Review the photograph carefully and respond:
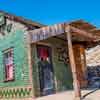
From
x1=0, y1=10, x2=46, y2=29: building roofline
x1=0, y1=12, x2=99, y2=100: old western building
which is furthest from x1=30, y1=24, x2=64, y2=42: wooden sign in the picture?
x1=0, y1=10, x2=46, y2=29: building roofline

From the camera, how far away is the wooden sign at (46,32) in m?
10.4

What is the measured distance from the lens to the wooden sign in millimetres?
10445

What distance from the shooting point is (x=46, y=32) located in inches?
440

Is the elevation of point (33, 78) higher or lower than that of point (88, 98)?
higher

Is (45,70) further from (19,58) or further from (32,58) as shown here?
(19,58)

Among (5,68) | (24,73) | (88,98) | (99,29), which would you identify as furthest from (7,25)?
(88,98)

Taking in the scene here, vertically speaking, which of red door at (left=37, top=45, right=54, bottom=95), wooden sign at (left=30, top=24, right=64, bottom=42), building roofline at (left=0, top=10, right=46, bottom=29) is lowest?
red door at (left=37, top=45, right=54, bottom=95)

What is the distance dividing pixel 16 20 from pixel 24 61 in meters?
2.50

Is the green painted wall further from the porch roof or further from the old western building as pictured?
the porch roof

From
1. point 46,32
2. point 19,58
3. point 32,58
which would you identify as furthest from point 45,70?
point 46,32

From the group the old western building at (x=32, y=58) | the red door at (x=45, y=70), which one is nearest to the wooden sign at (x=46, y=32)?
the old western building at (x=32, y=58)

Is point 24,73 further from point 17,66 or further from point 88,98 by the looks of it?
point 88,98

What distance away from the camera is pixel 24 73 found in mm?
12562

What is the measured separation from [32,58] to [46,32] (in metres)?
1.90
